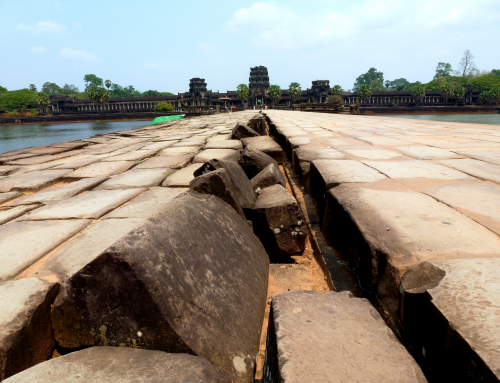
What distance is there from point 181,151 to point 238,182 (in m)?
2.47

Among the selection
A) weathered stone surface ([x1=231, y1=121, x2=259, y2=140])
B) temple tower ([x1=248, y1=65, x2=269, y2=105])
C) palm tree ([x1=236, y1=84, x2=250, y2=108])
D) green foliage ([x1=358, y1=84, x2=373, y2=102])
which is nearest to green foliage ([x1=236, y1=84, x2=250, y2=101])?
palm tree ([x1=236, y1=84, x2=250, y2=108])

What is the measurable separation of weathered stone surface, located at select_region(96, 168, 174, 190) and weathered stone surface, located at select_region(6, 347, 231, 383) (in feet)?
5.67

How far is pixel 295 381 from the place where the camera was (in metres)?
0.61

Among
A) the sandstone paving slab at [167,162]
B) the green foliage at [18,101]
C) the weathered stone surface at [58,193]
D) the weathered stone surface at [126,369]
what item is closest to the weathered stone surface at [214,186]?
the weathered stone surface at [126,369]

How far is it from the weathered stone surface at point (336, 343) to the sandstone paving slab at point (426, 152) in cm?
218

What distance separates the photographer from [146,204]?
1852 millimetres

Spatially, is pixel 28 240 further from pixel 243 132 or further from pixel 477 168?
pixel 243 132

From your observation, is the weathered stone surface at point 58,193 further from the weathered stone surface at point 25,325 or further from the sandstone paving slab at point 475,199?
the sandstone paving slab at point 475,199

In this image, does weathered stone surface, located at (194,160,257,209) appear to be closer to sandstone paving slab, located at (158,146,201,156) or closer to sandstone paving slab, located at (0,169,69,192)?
sandstone paving slab, located at (0,169,69,192)

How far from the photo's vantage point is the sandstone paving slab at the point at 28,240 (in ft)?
3.85

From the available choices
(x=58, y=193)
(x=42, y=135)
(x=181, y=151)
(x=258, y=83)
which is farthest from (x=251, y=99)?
(x=58, y=193)

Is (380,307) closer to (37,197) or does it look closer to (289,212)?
(289,212)

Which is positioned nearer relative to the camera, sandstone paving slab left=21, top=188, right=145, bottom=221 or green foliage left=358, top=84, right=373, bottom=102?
sandstone paving slab left=21, top=188, right=145, bottom=221

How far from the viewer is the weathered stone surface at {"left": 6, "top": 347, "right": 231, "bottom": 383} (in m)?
0.66
